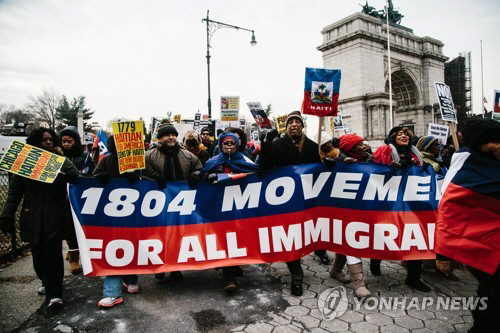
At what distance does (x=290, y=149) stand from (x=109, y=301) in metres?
2.79

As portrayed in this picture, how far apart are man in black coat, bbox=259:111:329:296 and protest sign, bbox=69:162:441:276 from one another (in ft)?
0.53

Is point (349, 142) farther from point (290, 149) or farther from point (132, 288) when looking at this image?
point (132, 288)

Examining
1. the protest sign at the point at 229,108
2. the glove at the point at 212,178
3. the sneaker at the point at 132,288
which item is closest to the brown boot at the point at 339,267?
the glove at the point at 212,178

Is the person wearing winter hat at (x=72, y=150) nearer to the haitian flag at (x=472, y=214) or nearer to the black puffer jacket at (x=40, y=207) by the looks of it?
the black puffer jacket at (x=40, y=207)

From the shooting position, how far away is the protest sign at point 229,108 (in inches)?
336

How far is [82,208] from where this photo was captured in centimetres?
348

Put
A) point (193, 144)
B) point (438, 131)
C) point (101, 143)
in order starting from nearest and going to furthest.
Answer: point (193, 144) < point (101, 143) < point (438, 131)

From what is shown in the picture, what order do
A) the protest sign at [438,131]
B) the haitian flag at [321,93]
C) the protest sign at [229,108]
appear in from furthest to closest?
the protest sign at [229,108] → the protest sign at [438,131] → the haitian flag at [321,93]

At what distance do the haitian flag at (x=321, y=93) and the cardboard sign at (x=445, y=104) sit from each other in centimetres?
220

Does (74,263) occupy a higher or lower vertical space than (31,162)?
lower

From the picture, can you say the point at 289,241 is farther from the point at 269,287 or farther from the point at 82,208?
the point at 82,208

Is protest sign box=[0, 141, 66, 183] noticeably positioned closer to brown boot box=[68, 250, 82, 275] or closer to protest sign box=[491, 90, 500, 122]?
brown boot box=[68, 250, 82, 275]

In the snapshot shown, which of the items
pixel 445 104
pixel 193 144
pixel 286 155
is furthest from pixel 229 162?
pixel 445 104

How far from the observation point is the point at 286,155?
387 centimetres
